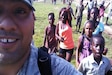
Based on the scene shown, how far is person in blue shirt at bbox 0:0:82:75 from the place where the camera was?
4.12 feet

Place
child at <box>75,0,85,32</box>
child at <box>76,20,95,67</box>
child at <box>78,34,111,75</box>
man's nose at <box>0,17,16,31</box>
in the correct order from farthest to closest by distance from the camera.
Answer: child at <box>75,0,85,32</box> < child at <box>76,20,95,67</box> < child at <box>78,34,111,75</box> < man's nose at <box>0,17,16,31</box>

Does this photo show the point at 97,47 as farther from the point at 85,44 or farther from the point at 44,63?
the point at 44,63

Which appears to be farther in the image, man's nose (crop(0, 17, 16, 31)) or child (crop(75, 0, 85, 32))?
child (crop(75, 0, 85, 32))

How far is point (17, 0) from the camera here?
1.29 metres

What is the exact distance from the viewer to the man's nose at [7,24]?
1.24 meters

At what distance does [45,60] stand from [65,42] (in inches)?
159

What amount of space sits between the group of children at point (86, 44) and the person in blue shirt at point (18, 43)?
2156mm

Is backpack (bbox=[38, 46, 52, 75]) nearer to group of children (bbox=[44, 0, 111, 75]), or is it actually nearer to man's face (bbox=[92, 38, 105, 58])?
group of children (bbox=[44, 0, 111, 75])

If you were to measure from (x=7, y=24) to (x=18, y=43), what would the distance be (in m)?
0.11

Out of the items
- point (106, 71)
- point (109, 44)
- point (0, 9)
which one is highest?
point (0, 9)

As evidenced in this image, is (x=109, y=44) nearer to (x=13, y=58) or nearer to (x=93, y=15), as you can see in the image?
(x=93, y=15)

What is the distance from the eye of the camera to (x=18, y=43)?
1293mm

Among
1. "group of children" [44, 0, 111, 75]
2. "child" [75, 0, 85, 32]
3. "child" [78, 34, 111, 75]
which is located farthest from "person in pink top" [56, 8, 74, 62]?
"child" [75, 0, 85, 32]

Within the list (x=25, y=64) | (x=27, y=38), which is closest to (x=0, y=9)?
(x=27, y=38)
